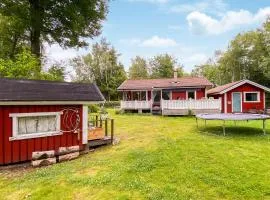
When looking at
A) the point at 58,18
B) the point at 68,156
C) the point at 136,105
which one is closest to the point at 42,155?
the point at 68,156

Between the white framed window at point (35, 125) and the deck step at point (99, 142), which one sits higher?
the white framed window at point (35, 125)

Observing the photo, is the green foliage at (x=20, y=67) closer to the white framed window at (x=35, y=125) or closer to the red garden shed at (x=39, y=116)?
the red garden shed at (x=39, y=116)

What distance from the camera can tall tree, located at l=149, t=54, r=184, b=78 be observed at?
2288 inches

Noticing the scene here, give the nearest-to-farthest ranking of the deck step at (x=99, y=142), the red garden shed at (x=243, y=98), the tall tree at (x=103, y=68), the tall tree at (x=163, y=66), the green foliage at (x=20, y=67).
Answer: the deck step at (x=99, y=142)
the green foliage at (x=20, y=67)
the red garden shed at (x=243, y=98)
the tall tree at (x=103, y=68)
the tall tree at (x=163, y=66)

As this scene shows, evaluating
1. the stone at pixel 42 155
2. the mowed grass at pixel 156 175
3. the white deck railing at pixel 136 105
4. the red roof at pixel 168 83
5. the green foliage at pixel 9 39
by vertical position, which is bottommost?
the mowed grass at pixel 156 175

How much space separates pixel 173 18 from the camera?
30750mm

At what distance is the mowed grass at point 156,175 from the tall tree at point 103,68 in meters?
39.3

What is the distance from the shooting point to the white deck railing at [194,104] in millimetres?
22672

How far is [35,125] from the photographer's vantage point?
31.3 feet

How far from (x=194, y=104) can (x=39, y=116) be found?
52.2ft

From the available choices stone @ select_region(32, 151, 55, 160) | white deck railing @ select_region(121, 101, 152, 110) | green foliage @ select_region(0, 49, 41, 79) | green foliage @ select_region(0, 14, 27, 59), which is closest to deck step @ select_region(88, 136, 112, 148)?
stone @ select_region(32, 151, 55, 160)

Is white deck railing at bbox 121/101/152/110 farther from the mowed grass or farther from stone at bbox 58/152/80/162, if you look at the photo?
stone at bbox 58/152/80/162

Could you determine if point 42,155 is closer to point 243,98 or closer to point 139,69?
point 243,98

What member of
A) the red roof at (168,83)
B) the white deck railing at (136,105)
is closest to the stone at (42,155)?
the white deck railing at (136,105)
